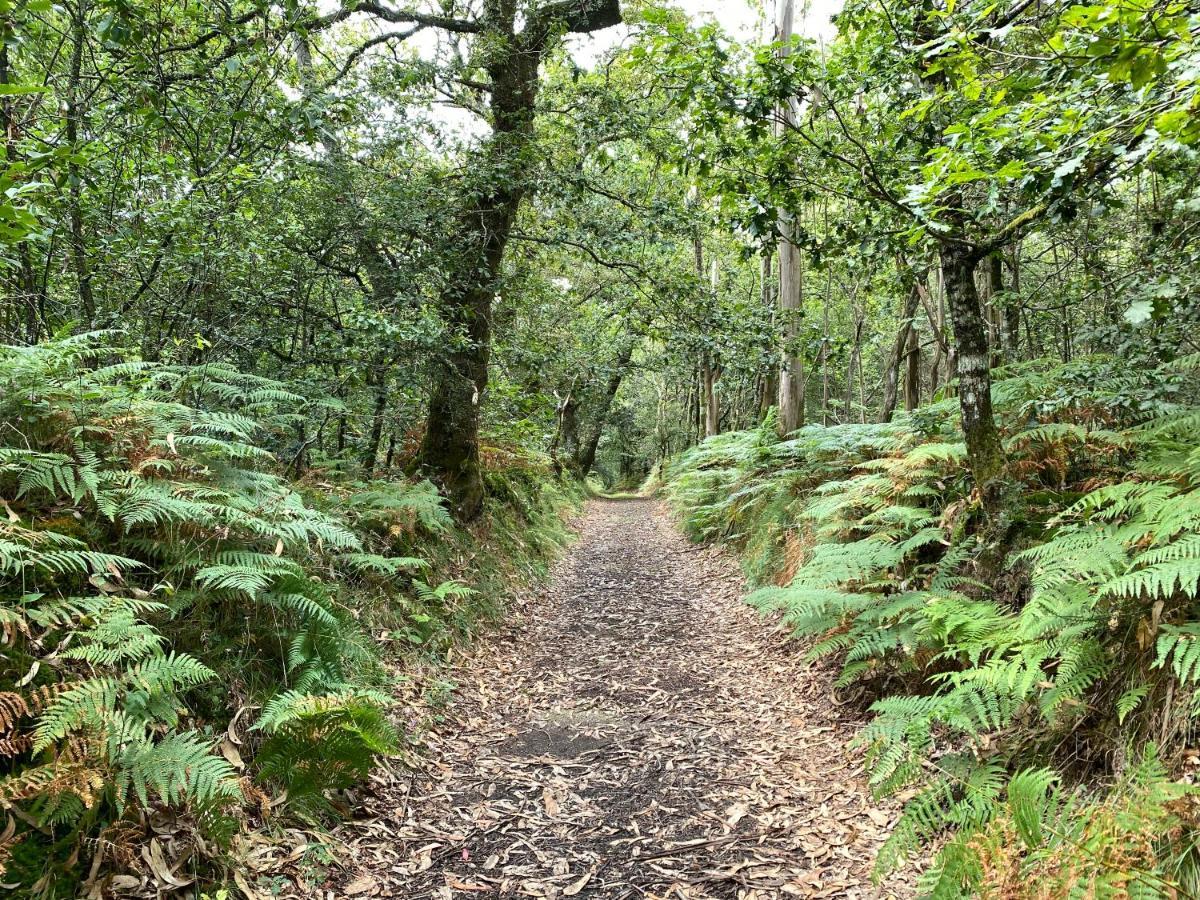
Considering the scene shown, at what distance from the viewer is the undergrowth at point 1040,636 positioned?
7.40 ft

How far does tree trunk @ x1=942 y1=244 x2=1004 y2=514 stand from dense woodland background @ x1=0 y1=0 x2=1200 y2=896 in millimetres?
29

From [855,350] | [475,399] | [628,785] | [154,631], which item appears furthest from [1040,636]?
[855,350]

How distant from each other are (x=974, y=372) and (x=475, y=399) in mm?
5603

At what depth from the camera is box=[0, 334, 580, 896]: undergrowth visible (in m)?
2.33

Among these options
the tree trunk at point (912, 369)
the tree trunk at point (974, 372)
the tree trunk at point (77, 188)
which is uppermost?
the tree trunk at point (77, 188)

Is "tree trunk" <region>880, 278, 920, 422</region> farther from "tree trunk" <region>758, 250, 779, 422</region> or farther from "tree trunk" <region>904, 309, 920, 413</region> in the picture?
"tree trunk" <region>758, 250, 779, 422</region>

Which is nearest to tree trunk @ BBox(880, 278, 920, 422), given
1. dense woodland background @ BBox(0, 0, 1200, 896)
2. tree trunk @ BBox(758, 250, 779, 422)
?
dense woodland background @ BBox(0, 0, 1200, 896)

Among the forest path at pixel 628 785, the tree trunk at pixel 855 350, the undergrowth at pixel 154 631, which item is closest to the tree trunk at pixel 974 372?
the forest path at pixel 628 785

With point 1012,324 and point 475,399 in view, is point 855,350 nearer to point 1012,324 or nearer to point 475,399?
point 1012,324

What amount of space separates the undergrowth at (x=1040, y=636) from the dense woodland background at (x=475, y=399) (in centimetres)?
3

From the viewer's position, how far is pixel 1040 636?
3.25 m

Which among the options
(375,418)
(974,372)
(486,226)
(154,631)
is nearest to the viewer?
(154,631)

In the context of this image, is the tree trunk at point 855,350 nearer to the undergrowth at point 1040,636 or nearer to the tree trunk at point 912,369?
the tree trunk at point 912,369

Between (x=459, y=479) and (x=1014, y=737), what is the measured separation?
21.3 feet
